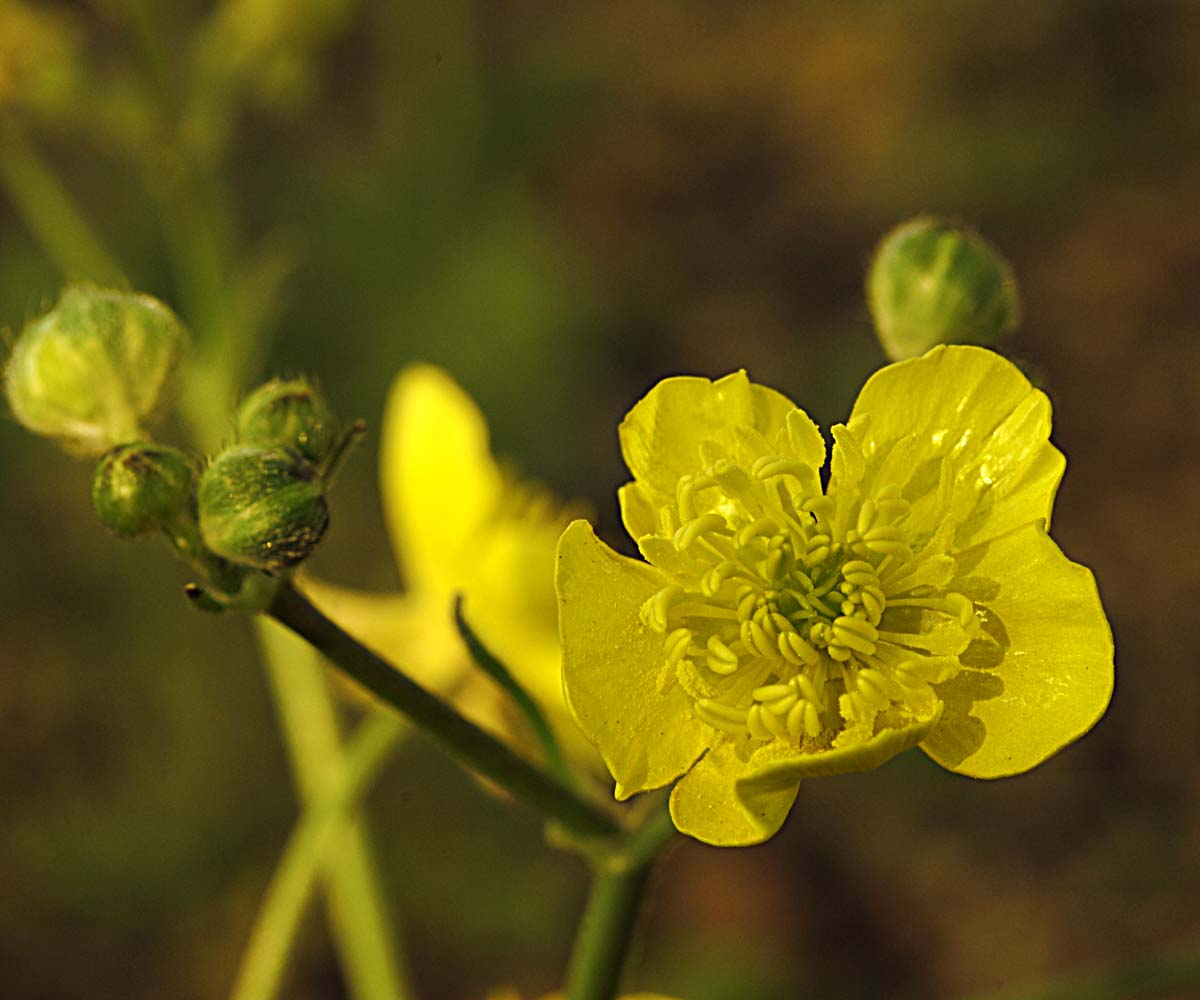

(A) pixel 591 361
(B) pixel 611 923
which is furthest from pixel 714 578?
(A) pixel 591 361

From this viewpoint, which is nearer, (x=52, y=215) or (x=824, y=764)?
(x=824, y=764)

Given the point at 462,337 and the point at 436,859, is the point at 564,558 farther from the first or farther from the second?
the point at 462,337

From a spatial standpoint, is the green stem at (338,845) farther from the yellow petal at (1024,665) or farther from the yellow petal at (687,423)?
the yellow petal at (1024,665)

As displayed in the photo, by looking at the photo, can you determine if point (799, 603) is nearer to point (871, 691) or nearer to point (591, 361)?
point (871, 691)

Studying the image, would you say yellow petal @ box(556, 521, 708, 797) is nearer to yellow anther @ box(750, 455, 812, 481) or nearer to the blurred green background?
yellow anther @ box(750, 455, 812, 481)

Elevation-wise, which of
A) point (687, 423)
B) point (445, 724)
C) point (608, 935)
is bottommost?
point (608, 935)

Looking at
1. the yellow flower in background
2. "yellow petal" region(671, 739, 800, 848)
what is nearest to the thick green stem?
"yellow petal" region(671, 739, 800, 848)

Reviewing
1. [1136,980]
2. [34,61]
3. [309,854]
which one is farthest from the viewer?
[34,61]

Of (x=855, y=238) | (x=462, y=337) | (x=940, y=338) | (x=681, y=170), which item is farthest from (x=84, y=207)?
(x=940, y=338)
